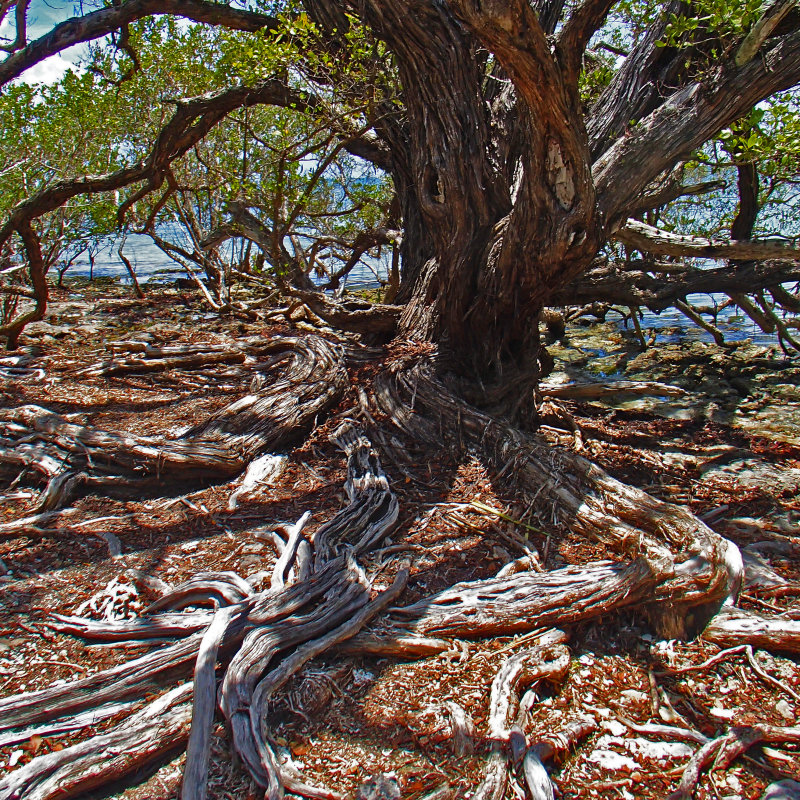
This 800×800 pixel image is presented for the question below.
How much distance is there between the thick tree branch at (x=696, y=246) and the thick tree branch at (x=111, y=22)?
3191mm

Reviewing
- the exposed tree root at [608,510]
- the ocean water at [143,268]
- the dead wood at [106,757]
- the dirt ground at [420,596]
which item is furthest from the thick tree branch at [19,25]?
the ocean water at [143,268]

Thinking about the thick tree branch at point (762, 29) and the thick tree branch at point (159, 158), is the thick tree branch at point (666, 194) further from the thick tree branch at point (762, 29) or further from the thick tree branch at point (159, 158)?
the thick tree branch at point (159, 158)

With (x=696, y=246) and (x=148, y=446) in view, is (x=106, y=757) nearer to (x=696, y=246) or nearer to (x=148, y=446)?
(x=148, y=446)

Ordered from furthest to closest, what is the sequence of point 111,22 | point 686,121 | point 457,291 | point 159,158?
1. point 111,22
2. point 159,158
3. point 457,291
4. point 686,121

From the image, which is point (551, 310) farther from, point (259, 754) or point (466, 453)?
point (259, 754)

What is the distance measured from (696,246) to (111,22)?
15.9ft

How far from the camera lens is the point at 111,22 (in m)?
5.04

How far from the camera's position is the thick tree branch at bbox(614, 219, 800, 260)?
455 centimetres

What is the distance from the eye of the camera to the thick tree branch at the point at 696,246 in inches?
179

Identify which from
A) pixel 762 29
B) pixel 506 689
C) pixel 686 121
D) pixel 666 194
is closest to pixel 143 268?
pixel 666 194

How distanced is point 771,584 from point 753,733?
3.56 ft

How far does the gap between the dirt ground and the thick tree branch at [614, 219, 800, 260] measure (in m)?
1.50

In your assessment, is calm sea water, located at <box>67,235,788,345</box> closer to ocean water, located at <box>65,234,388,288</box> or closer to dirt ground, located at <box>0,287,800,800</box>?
ocean water, located at <box>65,234,388,288</box>

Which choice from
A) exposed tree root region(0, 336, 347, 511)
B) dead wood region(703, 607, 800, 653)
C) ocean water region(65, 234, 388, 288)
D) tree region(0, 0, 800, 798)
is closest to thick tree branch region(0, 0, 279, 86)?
tree region(0, 0, 800, 798)
